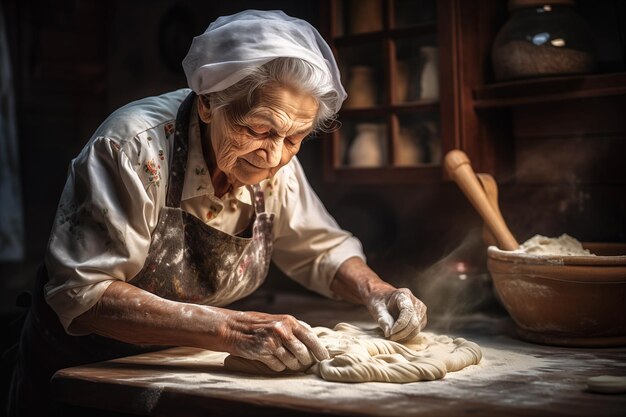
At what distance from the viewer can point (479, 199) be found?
235 cm

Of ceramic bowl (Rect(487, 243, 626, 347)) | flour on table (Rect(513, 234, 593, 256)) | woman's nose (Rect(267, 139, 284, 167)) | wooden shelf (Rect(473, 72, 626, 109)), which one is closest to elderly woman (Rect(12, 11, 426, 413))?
woman's nose (Rect(267, 139, 284, 167))

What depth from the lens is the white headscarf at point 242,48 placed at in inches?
72.6

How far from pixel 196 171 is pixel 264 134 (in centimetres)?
27

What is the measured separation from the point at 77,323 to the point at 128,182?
1.28ft

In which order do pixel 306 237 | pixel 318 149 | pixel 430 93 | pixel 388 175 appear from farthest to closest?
pixel 318 149 → pixel 388 175 → pixel 430 93 → pixel 306 237

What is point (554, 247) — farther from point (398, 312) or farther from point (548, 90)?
point (548, 90)

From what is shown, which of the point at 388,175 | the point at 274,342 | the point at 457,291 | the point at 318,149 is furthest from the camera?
the point at 318,149

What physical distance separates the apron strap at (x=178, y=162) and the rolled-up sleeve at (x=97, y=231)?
10 cm

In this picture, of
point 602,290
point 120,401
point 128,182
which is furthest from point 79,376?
point 602,290

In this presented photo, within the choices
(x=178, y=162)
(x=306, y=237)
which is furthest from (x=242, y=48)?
(x=306, y=237)

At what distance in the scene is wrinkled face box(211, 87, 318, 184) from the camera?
6.27 feet

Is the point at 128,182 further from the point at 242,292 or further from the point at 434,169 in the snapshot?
the point at 434,169

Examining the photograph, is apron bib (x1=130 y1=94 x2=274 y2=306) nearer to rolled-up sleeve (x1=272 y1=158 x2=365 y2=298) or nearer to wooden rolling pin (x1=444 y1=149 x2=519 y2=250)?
rolled-up sleeve (x1=272 y1=158 x2=365 y2=298)

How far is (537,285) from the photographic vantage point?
6.89ft
